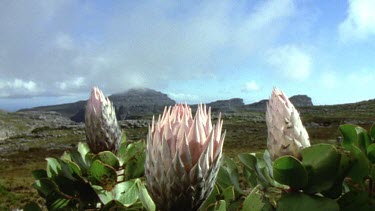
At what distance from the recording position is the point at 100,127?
138 inches

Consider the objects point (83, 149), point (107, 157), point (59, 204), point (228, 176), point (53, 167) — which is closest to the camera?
point (228, 176)

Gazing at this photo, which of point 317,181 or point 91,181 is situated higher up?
point 317,181

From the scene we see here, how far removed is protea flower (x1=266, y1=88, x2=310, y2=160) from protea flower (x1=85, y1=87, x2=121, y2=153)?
5.91 ft

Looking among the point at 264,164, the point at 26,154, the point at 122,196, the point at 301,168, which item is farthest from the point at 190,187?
the point at 26,154

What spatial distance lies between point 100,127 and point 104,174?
690 millimetres

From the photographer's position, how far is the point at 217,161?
1.76m

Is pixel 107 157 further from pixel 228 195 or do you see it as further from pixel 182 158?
pixel 182 158

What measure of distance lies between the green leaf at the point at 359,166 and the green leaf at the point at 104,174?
1633 mm

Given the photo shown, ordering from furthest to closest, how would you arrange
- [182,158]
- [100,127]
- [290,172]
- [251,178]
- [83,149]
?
[83,149] → [100,127] → [251,178] → [290,172] → [182,158]

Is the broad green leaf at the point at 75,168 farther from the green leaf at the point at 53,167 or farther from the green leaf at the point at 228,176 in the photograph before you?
the green leaf at the point at 228,176

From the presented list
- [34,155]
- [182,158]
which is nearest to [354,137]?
[182,158]

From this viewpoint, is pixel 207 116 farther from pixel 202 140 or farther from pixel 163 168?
pixel 163 168

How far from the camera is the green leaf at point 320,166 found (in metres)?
1.96

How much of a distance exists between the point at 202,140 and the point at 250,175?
1095 mm
